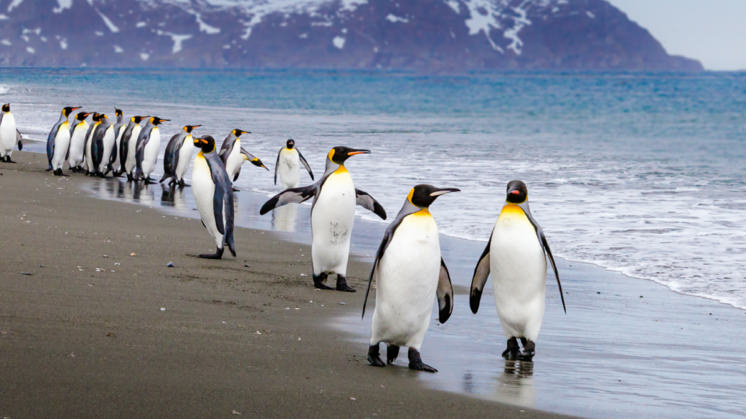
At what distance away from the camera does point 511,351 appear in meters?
4.95

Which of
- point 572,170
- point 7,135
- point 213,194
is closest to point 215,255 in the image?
point 213,194

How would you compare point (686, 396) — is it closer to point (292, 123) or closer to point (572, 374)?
point (572, 374)

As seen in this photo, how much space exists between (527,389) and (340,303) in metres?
1.96

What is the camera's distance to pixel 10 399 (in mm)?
3299

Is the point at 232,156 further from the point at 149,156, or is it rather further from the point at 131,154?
the point at 131,154

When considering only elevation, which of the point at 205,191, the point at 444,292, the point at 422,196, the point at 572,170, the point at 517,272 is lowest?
the point at 444,292

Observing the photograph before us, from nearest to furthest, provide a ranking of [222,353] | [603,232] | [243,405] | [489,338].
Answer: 1. [243,405]
2. [222,353]
3. [489,338]
4. [603,232]

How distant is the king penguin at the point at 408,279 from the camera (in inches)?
182

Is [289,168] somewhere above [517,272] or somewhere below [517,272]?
above

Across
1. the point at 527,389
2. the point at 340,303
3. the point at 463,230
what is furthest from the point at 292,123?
the point at 527,389

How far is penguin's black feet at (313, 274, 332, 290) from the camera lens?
6480 millimetres

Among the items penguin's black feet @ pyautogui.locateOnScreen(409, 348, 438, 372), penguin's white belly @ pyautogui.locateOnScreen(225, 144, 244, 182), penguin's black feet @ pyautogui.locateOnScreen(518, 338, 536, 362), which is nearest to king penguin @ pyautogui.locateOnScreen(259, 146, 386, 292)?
penguin's black feet @ pyautogui.locateOnScreen(518, 338, 536, 362)

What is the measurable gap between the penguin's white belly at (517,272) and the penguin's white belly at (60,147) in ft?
31.6

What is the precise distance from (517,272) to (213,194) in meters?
2.99
